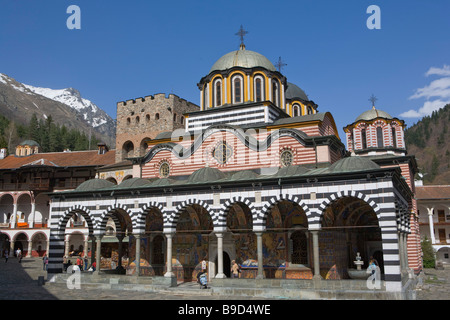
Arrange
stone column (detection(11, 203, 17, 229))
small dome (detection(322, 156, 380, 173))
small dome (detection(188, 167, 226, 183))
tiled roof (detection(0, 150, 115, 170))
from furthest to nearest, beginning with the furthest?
1. tiled roof (detection(0, 150, 115, 170))
2. stone column (detection(11, 203, 17, 229))
3. small dome (detection(188, 167, 226, 183))
4. small dome (detection(322, 156, 380, 173))

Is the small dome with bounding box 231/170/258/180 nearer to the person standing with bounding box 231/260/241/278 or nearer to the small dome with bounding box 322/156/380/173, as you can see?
the small dome with bounding box 322/156/380/173

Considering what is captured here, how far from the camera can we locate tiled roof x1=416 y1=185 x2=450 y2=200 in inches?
1584

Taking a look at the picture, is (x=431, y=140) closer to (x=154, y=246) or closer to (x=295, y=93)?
(x=295, y=93)

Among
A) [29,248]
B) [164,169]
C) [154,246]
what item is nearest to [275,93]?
[164,169]

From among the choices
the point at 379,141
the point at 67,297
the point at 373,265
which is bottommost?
the point at 67,297

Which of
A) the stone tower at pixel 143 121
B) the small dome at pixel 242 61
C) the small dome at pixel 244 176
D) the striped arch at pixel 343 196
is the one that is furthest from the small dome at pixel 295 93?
the striped arch at pixel 343 196

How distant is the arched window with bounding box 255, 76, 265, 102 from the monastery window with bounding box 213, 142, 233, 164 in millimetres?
4055

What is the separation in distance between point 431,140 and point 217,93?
112 m

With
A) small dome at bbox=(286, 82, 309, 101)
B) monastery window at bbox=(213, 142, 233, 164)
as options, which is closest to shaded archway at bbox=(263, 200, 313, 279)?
monastery window at bbox=(213, 142, 233, 164)

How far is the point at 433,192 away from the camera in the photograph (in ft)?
136

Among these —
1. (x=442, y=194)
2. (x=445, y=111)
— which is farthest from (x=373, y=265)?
(x=445, y=111)
